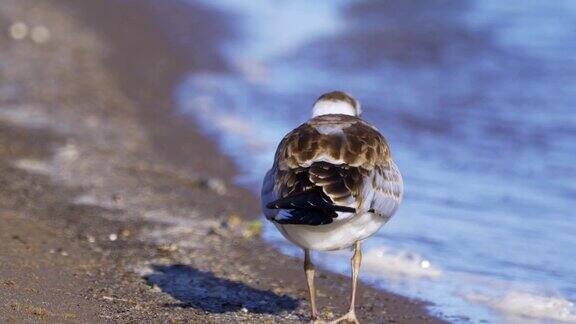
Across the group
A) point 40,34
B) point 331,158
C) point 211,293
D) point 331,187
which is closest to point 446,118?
point 40,34

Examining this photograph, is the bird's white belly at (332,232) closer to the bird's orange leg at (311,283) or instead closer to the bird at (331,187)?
the bird at (331,187)

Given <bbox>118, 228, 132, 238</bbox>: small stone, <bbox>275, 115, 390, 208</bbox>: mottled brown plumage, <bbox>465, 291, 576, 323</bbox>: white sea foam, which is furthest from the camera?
<bbox>118, 228, 132, 238</bbox>: small stone

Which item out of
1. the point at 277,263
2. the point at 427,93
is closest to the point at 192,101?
the point at 427,93

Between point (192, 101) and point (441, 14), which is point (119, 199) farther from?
point (441, 14)

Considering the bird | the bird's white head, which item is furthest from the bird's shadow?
the bird's white head

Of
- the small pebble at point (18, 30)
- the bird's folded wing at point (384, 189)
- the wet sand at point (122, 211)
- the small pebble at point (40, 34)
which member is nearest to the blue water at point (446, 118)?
the wet sand at point (122, 211)

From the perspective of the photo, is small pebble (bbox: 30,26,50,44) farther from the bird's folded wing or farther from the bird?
the bird's folded wing

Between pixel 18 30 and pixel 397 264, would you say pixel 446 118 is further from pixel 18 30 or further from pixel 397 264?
pixel 18 30
